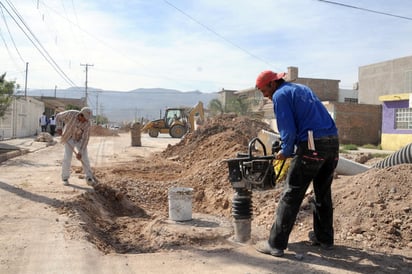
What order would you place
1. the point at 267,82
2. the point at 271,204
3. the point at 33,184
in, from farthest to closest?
the point at 33,184 → the point at 271,204 → the point at 267,82

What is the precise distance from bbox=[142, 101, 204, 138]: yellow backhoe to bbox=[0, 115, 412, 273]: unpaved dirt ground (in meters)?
21.7

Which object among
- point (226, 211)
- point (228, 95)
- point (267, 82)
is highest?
point (228, 95)

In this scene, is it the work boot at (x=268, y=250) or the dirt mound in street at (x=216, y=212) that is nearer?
the work boot at (x=268, y=250)

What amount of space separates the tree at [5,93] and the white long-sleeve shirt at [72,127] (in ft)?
31.0

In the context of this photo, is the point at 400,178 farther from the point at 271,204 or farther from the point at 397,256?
the point at 271,204

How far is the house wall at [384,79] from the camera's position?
32.6 meters

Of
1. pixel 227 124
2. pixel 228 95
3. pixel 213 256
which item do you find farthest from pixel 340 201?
pixel 228 95

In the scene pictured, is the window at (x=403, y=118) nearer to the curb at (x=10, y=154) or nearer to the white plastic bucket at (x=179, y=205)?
the curb at (x=10, y=154)

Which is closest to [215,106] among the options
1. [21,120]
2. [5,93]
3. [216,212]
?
[21,120]

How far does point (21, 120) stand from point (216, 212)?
25.3m

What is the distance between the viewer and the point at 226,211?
808 cm

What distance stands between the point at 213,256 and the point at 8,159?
1230cm

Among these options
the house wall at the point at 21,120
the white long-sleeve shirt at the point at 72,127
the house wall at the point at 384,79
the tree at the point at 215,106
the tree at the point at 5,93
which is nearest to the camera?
the white long-sleeve shirt at the point at 72,127

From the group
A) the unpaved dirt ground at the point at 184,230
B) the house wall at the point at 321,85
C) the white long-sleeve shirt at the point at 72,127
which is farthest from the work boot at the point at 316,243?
the house wall at the point at 321,85
